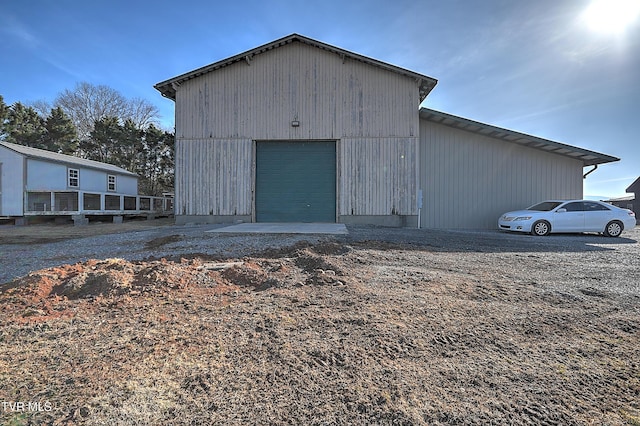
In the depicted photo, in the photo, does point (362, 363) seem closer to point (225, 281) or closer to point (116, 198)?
point (225, 281)

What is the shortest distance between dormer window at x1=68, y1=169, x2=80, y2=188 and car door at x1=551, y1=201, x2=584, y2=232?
22.2 meters

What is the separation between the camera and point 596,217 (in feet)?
33.0

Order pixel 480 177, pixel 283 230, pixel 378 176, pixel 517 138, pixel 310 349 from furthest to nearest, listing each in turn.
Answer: pixel 480 177
pixel 517 138
pixel 378 176
pixel 283 230
pixel 310 349

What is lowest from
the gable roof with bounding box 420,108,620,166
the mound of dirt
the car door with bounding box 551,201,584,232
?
the mound of dirt

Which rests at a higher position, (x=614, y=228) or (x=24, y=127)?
(x=24, y=127)

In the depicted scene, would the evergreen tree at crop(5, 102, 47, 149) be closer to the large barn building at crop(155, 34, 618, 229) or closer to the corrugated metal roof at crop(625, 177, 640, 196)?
the large barn building at crop(155, 34, 618, 229)

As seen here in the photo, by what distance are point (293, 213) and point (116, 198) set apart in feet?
42.4

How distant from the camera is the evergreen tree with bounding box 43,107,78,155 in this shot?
2638 cm

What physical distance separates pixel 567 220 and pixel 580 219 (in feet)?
1.45

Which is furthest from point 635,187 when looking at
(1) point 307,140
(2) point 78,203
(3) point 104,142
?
(3) point 104,142

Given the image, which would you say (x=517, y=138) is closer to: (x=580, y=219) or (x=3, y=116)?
(x=580, y=219)

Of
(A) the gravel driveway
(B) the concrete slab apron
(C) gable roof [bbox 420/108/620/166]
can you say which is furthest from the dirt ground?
(C) gable roof [bbox 420/108/620/166]

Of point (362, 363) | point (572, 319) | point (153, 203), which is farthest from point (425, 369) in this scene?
point (153, 203)

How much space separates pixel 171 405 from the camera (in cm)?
172
